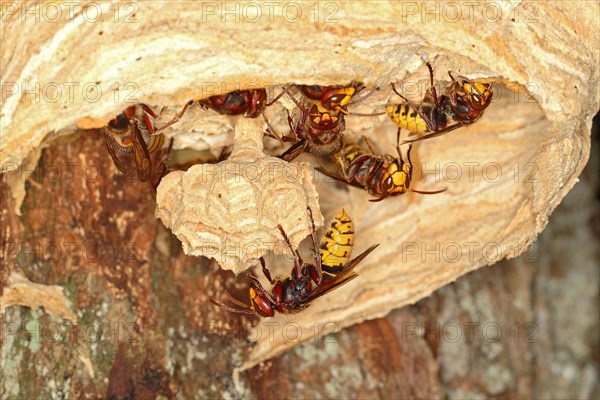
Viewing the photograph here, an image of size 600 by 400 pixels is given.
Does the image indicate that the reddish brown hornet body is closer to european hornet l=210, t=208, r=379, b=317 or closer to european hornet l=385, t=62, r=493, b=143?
european hornet l=385, t=62, r=493, b=143

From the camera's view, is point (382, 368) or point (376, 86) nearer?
point (376, 86)

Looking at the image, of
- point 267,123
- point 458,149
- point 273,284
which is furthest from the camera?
point 458,149

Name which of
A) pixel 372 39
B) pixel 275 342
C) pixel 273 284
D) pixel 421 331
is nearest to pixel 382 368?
pixel 421 331

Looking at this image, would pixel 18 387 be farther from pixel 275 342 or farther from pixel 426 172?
pixel 426 172

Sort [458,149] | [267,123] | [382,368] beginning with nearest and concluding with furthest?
[267,123] → [458,149] → [382,368]

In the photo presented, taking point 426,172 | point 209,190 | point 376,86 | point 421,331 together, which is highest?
point 376,86
